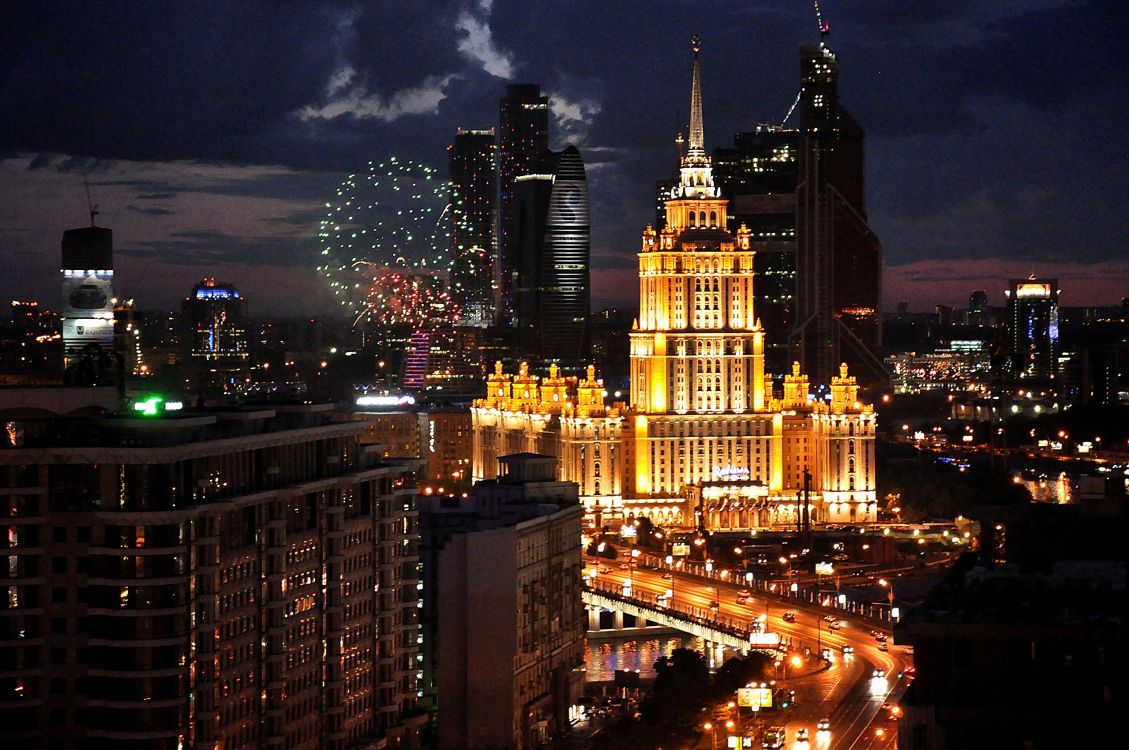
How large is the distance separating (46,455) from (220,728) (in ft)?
31.0

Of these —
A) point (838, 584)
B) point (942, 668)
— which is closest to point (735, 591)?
point (838, 584)

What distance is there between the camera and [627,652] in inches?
4985

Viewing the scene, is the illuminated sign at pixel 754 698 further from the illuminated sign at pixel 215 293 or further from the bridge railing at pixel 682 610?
the illuminated sign at pixel 215 293

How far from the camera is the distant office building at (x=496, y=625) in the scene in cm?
9450

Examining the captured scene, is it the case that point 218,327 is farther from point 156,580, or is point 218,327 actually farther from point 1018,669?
point 1018,669

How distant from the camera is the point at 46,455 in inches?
2832

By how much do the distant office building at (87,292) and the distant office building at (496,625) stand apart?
1886 inches

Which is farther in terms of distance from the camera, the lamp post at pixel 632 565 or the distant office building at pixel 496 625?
the lamp post at pixel 632 565

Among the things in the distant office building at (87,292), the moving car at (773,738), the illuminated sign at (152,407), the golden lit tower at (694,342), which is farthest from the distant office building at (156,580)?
the golden lit tower at (694,342)

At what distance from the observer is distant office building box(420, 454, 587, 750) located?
9450 centimetres

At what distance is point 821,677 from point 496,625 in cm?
1816

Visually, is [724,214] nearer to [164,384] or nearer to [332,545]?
[164,384]

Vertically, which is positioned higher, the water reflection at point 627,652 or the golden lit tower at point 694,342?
the golden lit tower at point 694,342

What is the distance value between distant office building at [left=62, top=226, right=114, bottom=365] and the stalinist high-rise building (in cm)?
3458
